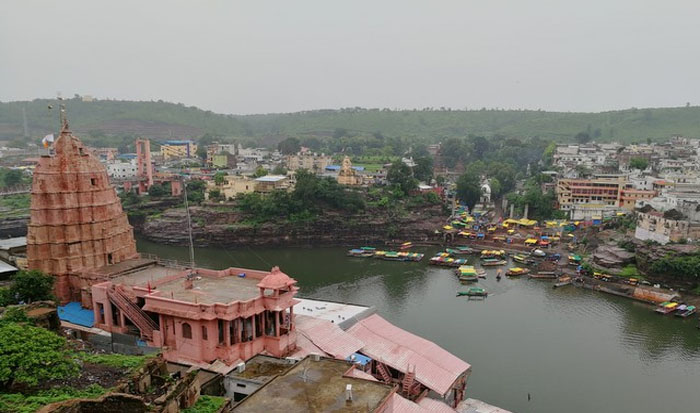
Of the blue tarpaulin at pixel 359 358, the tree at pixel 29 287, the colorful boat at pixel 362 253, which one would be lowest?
the colorful boat at pixel 362 253

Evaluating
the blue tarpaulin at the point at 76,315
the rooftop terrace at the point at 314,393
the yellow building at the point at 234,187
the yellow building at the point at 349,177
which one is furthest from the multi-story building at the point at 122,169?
the rooftop terrace at the point at 314,393

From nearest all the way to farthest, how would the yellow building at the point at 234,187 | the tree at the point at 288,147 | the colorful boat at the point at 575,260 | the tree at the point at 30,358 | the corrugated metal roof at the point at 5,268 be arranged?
1. the tree at the point at 30,358
2. the corrugated metal roof at the point at 5,268
3. the colorful boat at the point at 575,260
4. the yellow building at the point at 234,187
5. the tree at the point at 288,147

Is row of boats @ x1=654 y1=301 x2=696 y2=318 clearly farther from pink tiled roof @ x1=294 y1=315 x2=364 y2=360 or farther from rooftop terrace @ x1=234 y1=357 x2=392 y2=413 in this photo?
rooftop terrace @ x1=234 y1=357 x2=392 y2=413

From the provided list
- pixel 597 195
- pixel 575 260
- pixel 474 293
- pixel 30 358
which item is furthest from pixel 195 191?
pixel 30 358

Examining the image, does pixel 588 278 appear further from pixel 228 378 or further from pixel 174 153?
pixel 174 153

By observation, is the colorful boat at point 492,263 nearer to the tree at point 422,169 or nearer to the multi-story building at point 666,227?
the multi-story building at point 666,227

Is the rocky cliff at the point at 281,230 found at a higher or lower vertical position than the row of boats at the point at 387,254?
higher

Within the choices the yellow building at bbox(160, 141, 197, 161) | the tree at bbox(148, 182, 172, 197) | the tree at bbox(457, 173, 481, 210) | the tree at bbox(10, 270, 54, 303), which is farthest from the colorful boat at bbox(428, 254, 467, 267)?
the yellow building at bbox(160, 141, 197, 161)
